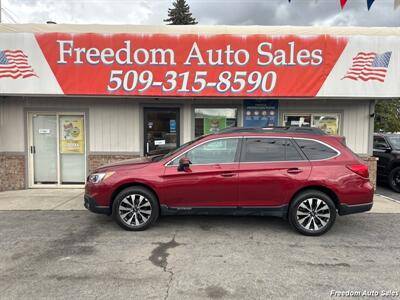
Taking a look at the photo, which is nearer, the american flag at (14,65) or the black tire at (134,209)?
the black tire at (134,209)

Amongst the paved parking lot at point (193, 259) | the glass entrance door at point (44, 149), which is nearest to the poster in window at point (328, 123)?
the paved parking lot at point (193, 259)

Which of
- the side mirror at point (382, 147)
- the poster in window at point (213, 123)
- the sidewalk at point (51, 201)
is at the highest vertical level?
the poster in window at point (213, 123)

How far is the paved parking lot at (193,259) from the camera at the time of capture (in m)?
3.47

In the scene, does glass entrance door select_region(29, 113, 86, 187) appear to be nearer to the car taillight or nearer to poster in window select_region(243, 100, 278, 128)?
poster in window select_region(243, 100, 278, 128)

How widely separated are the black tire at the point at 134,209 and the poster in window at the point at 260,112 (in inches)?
183

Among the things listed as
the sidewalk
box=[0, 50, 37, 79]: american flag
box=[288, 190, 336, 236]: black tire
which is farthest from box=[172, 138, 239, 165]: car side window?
box=[0, 50, 37, 79]: american flag

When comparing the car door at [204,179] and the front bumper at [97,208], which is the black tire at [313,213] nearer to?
the car door at [204,179]

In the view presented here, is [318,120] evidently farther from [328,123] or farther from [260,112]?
[260,112]

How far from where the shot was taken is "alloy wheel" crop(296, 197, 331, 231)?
513cm

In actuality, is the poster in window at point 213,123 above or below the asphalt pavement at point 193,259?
above

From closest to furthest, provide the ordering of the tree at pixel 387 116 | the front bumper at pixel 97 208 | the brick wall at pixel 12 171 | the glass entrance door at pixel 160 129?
the front bumper at pixel 97 208, the brick wall at pixel 12 171, the glass entrance door at pixel 160 129, the tree at pixel 387 116

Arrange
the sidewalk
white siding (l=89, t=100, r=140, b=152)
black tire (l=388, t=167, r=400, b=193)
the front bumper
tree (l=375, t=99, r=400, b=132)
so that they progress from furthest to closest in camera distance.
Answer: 1. tree (l=375, t=99, r=400, b=132)
2. black tire (l=388, t=167, r=400, b=193)
3. white siding (l=89, t=100, r=140, b=152)
4. the sidewalk
5. the front bumper

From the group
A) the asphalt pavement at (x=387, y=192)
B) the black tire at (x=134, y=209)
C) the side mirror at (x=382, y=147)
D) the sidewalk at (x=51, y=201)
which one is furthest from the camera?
the side mirror at (x=382, y=147)

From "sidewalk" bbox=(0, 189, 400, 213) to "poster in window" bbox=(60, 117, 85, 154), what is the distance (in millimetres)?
1253
